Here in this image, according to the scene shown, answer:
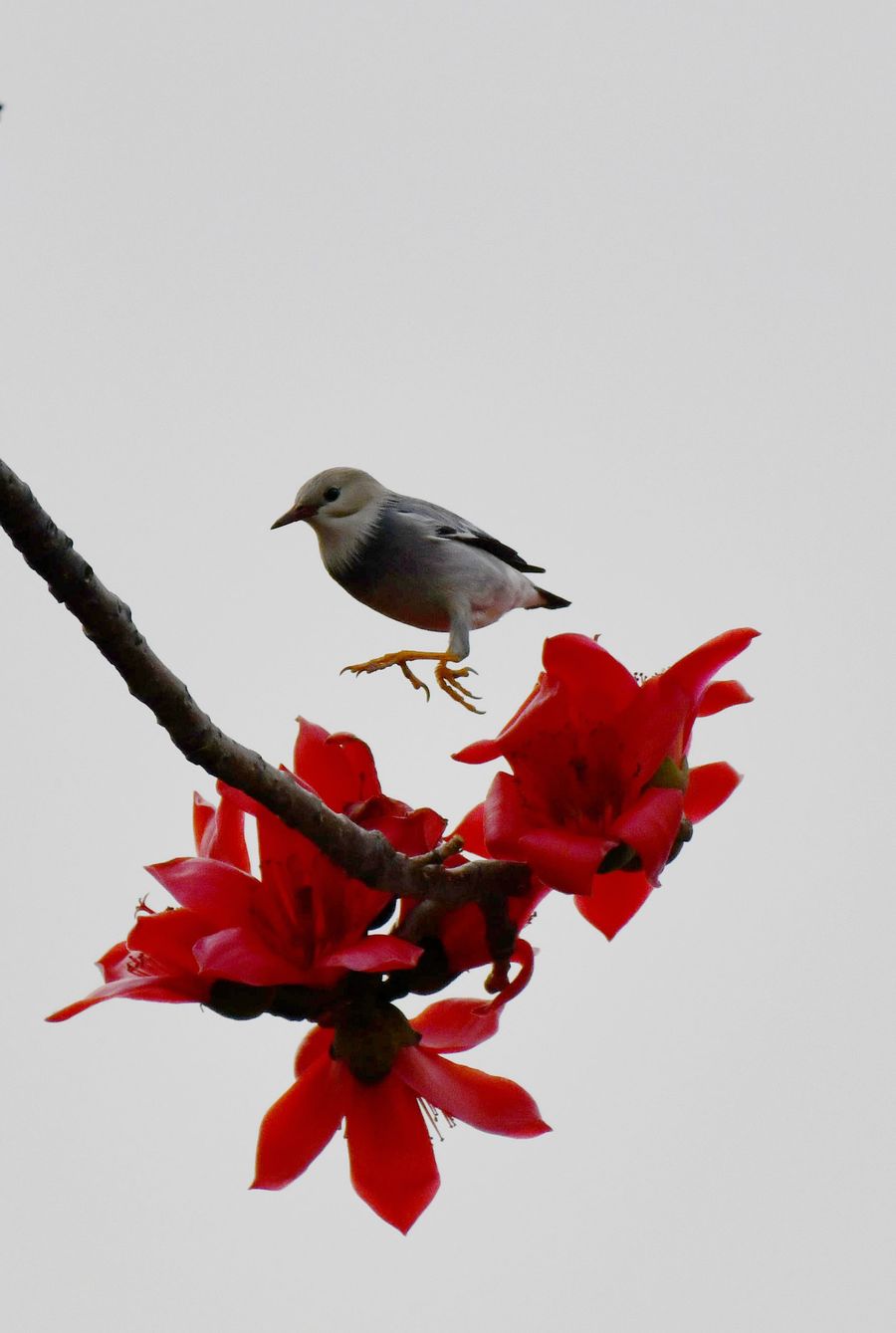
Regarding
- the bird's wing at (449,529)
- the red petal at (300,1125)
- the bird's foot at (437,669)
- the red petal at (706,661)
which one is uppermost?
the bird's wing at (449,529)

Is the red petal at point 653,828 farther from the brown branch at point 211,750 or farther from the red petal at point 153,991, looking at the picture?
the red petal at point 153,991

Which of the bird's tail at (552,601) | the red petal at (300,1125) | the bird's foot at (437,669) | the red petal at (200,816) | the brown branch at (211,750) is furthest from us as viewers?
the bird's tail at (552,601)

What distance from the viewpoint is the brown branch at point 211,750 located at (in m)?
1.33

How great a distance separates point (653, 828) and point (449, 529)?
2945 millimetres

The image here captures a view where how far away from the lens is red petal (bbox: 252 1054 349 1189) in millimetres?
1833

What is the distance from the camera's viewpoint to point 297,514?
4051 millimetres

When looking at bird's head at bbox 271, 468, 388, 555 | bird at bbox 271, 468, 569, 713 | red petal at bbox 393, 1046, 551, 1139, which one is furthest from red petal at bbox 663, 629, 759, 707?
bird's head at bbox 271, 468, 388, 555

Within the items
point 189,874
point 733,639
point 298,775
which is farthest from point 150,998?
point 733,639

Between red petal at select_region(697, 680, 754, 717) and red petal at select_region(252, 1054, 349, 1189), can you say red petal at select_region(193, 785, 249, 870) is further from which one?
red petal at select_region(697, 680, 754, 717)

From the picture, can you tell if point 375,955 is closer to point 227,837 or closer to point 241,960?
point 241,960

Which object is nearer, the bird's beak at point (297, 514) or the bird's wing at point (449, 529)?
the bird's beak at point (297, 514)

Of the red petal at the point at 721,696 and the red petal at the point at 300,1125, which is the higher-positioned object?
the red petal at the point at 721,696

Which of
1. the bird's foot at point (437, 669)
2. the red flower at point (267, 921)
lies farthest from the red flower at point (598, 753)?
the bird's foot at point (437, 669)

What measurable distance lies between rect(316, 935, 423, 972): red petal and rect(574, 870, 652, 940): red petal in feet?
0.75
